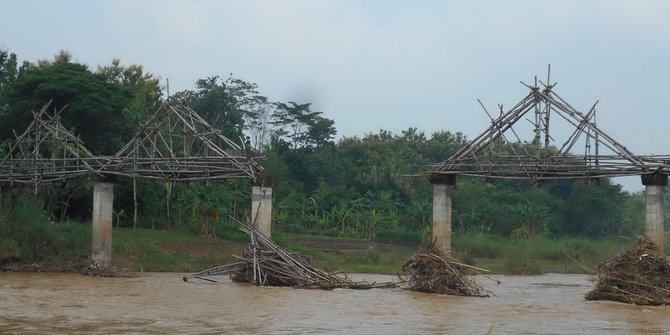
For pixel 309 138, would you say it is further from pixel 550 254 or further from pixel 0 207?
pixel 0 207

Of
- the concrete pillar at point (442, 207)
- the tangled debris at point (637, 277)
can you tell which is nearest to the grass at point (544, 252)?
the concrete pillar at point (442, 207)

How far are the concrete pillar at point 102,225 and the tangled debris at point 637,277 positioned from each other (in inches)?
573

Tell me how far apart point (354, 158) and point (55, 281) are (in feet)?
140

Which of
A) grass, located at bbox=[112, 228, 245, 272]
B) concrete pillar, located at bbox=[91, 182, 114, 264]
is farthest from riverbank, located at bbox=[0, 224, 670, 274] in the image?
concrete pillar, located at bbox=[91, 182, 114, 264]

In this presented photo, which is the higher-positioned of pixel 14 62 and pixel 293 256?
pixel 14 62

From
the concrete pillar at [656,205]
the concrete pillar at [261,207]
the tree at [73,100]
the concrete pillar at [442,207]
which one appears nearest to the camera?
the concrete pillar at [656,205]

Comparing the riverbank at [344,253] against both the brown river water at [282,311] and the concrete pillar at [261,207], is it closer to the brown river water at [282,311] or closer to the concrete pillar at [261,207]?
the brown river water at [282,311]

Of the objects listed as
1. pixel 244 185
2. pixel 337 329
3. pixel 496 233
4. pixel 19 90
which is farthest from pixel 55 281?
pixel 496 233

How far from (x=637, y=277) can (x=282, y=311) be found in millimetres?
8214

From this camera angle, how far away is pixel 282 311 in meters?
16.7

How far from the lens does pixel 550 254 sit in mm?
42844

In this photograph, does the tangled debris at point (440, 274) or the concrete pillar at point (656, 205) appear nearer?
the tangled debris at point (440, 274)

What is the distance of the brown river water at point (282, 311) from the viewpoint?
14289 mm

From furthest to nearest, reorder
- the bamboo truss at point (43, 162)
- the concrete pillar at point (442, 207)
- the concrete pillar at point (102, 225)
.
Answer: the concrete pillar at point (442, 207) → the bamboo truss at point (43, 162) → the concrete pillar at point (102, 225)
